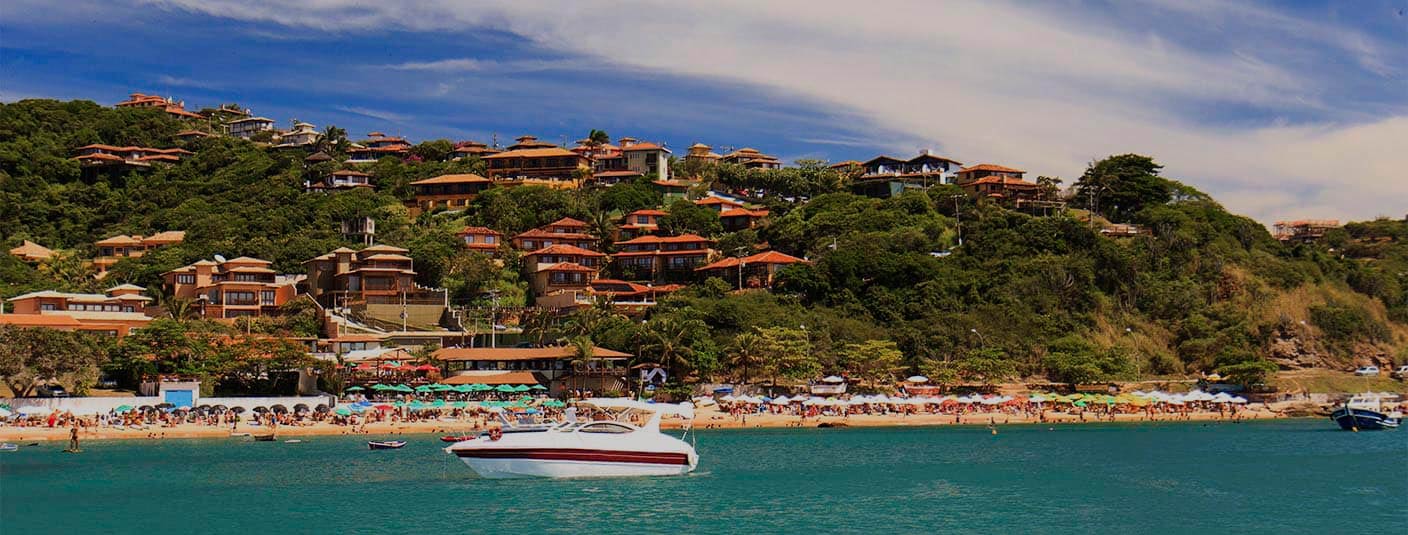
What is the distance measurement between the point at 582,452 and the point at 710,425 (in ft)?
75.5

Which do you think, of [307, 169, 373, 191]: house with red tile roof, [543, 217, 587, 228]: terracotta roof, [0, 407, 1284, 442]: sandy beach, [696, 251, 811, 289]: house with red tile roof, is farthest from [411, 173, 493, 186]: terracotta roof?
[0, 407, 1284, 442]: sandy beach

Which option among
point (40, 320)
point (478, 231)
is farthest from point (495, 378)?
point (478, 231)

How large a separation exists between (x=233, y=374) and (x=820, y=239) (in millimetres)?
40856

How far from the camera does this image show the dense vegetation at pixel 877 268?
6775 cm

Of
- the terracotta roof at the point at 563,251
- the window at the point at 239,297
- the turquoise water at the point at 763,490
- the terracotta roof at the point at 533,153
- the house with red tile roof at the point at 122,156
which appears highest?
the house with red tile roof at the point at 122,156

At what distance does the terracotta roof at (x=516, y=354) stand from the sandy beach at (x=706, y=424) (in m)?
5.82

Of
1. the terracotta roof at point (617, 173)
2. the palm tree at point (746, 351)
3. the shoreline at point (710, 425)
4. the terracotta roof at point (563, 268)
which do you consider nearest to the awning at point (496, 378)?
the shoreline at point (710, 425)

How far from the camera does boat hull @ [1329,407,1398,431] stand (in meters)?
57.0

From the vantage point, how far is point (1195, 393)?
62.9m

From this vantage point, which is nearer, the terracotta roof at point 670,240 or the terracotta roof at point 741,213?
the terracotta roof at point 670,240

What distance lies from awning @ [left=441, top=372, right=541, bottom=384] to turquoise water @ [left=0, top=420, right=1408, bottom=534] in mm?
12394

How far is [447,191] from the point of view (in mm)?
101125

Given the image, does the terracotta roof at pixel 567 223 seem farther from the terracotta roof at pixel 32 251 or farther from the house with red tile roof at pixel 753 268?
the terracotta roof at pixel 32 251

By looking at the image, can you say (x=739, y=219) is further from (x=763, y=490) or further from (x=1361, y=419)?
(x=763, y=490)
